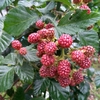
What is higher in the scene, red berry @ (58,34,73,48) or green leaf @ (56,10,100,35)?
green leaf @ (56,10,100,35)

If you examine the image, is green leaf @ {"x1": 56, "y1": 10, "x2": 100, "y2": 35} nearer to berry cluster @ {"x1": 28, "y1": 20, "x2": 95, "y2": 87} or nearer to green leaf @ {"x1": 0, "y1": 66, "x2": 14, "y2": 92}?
berry cluster @ {"x1": 28, "y1": 20, "x2": 95, "y2": 87}

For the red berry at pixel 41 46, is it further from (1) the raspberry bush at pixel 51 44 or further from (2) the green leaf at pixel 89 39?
(2) the green leaf at pixel 89 39

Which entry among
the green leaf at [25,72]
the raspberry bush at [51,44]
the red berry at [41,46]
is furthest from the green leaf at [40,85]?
the red berry at [41,46]

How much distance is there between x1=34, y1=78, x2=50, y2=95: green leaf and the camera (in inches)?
34.6

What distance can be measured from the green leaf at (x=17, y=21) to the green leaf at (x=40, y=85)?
238mm

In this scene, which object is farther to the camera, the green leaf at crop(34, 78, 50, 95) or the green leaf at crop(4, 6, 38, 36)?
the green leaf at crop(34, 78, 50, 95)

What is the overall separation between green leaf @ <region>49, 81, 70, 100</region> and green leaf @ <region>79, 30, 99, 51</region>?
Result: 0.19m

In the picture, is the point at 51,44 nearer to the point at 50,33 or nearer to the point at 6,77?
the point at 50,33

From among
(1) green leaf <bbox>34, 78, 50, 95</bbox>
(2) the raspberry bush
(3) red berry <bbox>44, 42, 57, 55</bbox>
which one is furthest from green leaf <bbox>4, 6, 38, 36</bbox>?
(1) green leaf <bbox>34, 78, 50, 95</bbox>

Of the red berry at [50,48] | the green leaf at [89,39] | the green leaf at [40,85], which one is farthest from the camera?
the green leaf at [40,85]

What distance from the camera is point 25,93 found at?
3.33 ft

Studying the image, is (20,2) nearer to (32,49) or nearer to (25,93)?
(32,49)

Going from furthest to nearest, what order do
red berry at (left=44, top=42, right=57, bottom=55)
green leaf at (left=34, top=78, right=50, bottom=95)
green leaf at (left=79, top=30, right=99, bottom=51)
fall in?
1. green leaf at (left=34, top=78, right=50, bottom=95)
2. green leaf at (left=79, top=30, right=99, bottom=51)
3. red berry at (left=44, top=42, right=57, bottom=55)

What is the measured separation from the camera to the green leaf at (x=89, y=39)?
757mm
